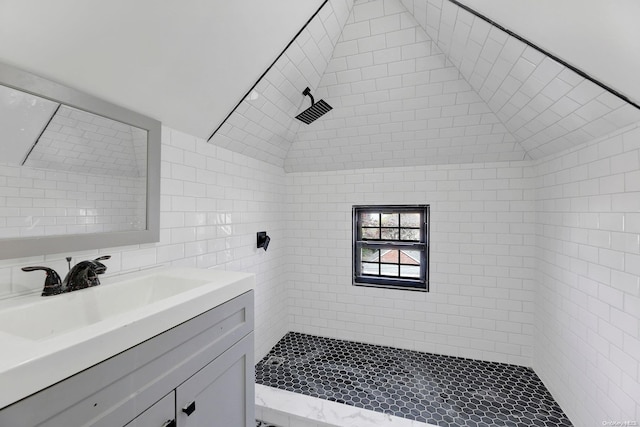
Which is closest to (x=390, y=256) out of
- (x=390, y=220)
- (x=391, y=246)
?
(x=391, y=246)

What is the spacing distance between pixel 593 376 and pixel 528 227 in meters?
1.24

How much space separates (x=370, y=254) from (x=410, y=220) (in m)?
0.57

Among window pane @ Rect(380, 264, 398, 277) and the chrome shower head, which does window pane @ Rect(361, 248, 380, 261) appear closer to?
window pane @ Rect(380, 264, 398, 277)

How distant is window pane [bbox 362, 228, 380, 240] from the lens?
3187 mm

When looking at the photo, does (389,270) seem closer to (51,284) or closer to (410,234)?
(410,234)

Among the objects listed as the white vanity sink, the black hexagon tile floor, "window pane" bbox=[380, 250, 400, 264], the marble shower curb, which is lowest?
the black hexagon tile floor

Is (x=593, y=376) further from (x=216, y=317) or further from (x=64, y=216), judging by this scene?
(x=64, y=216)

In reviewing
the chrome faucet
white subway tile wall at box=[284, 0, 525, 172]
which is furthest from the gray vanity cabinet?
white subway tile wall at box=[284, 0, 525, 172]

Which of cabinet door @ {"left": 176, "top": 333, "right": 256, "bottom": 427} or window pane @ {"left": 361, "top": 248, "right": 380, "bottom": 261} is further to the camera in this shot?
window pane @ {"left": 361, "top": 248, "right": 380, "bottom": 261}

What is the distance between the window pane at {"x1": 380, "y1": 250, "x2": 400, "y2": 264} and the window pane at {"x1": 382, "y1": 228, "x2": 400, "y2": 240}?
0.15 metres

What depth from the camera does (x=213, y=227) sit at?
7.17ft

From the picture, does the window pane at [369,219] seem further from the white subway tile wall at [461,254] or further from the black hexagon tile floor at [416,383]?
the black hexagon tile floor at [416,383]

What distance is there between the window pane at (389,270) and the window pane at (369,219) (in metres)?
0.46

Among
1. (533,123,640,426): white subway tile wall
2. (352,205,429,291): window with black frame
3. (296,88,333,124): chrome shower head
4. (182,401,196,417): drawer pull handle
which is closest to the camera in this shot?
(182,401,196,417): drawer pull handle
